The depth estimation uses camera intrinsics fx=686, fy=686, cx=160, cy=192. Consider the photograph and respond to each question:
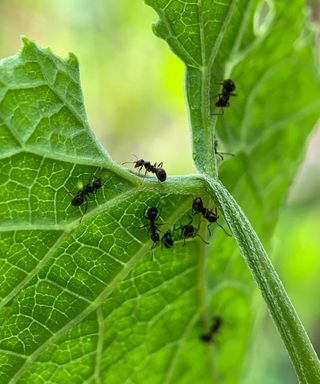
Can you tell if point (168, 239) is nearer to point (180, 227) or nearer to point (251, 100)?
point (180, 227)

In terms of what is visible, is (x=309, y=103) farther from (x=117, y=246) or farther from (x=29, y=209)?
(x=29, y=209)

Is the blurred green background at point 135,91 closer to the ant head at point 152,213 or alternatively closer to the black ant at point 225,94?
Answer: the black ant at point 225,94

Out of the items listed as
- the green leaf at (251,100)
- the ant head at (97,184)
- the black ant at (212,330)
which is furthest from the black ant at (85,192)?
the black ant at (212,330)

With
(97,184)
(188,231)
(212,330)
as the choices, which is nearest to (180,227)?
(188,231)

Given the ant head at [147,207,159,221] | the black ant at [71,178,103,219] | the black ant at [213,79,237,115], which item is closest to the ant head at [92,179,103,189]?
the black ant at [71,178,103,219]

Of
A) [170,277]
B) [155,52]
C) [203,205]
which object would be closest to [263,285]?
[203,205]

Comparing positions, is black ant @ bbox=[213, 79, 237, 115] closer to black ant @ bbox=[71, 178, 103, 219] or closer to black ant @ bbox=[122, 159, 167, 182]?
black ant @ bbox=[122, 159, 167, 182]
